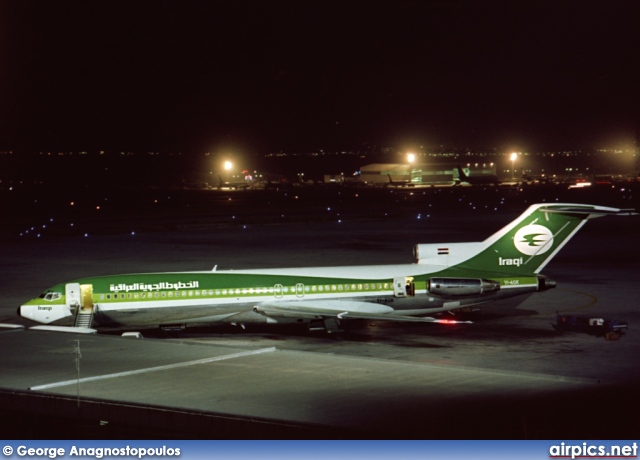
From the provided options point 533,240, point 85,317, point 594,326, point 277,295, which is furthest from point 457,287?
point 85,317

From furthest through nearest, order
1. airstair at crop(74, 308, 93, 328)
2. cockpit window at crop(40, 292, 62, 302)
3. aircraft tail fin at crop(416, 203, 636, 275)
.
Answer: aircraft tail fin at crop(416, 203, 636, 275), cockpit window at crop(40, 292, 62, 302), airstair at crop(74, 308, 93, 328)

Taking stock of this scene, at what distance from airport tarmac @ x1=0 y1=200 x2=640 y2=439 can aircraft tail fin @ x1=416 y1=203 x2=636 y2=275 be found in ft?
8.91

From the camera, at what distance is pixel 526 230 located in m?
38.3

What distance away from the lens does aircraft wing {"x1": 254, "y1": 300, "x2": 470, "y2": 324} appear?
35.6 meters

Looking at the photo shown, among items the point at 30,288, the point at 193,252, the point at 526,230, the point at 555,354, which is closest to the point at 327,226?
the point at 193,252

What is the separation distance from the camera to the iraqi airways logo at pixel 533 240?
3812cm

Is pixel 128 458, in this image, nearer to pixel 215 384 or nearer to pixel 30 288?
pixel 215 384

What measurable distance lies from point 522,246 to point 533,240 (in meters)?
0.54

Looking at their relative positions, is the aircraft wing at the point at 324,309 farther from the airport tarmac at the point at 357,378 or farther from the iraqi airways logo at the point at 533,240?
the iraqi airways logo at the point at 533,240

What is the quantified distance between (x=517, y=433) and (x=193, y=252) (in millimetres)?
51432

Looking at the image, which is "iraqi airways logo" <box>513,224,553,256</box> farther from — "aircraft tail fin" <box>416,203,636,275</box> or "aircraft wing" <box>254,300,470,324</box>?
"aircraft wing" <box>254,300,470,324</box>

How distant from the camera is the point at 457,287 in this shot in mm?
36469

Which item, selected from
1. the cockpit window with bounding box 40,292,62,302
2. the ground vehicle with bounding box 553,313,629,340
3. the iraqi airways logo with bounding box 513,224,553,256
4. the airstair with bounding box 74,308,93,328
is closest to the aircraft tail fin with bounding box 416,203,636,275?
the iraqi airways logo with bounding box 513,224,553,256

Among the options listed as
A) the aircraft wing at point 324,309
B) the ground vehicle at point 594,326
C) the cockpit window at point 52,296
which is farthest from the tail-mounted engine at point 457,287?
the cockpit window at point 52,296
